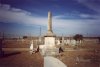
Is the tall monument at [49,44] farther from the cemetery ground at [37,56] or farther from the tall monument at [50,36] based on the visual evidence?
the cemetery ground at [37,56]

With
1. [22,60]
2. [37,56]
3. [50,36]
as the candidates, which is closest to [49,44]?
[50,36]

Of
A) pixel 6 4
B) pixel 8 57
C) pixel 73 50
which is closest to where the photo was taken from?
pixel 6 4

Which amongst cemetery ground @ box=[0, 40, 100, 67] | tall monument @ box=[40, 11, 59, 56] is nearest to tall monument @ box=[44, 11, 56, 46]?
tall monument @ box=[40, 11, 59, 56]

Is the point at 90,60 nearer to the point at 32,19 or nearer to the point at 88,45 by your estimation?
the point at 88,45

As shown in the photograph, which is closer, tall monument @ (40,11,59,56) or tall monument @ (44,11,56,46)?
tall monument @ (44,11,56,46)

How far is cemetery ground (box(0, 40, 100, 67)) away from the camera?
202 inches

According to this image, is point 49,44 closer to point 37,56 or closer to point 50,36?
point 50,36

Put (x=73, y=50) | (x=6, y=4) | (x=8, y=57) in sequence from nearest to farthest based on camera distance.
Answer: (x=6, y=4) → (x=8, y=57) → (x=73, y=50)

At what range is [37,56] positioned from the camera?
5430mm

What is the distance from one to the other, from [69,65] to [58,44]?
34.8 inches

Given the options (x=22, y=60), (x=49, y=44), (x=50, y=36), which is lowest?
(x=22, y=60)

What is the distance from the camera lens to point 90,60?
17.2ft

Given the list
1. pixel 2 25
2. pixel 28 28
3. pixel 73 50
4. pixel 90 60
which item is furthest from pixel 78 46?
pixel 2 25

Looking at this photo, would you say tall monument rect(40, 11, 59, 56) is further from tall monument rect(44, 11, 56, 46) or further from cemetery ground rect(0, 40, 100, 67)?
cemetery ground rect(0, 40, 100, 67)
